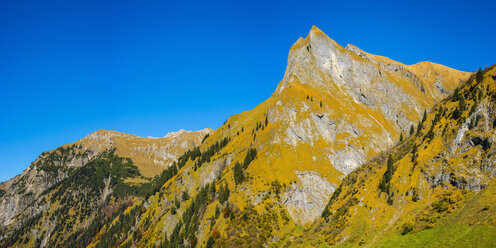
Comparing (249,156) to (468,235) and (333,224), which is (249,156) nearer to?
(333,224)

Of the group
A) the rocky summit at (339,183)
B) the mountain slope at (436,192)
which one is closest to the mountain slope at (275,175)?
the rocky summit at (339,183)

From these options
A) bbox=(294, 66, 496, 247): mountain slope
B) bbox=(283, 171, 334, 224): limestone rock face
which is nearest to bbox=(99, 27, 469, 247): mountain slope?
bbox=(283, 171, 334, 224): limestone rock face

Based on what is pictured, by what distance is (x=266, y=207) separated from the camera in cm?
12962

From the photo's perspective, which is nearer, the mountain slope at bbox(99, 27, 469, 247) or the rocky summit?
the rocky summit

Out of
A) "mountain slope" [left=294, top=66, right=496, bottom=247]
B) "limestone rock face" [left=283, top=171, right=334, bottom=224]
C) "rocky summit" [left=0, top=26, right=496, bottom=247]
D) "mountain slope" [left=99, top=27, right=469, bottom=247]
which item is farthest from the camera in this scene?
"limestone rock face" [left=283, top=171, right=334, bottom=224]

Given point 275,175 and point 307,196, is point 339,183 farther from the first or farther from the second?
point 275,175

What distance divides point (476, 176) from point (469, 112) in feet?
86.3

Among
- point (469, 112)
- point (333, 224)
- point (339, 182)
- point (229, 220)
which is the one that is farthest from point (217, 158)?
point (469, 112)

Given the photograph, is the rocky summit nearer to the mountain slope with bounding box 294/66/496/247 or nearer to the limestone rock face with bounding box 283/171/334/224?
the mountain slope with bounding box 294/66/496/247

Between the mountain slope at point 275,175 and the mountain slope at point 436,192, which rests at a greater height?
the mountain slope at point 275,175

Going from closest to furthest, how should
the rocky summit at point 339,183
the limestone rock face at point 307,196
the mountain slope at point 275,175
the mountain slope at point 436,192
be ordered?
the mountain slope at point 436,192
the rocky summit at point 339,183
the mountain slope at point 275,175
the limestone rock face at point 307,196

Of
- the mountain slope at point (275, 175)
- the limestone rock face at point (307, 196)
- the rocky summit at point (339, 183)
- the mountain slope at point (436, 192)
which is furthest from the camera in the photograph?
the limestone rock face at point (307, 196)

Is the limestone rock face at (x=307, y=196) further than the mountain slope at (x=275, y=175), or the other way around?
the limestone rock face at (x=307, y=196)

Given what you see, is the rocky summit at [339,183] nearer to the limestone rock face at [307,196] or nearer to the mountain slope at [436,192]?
the mountain slope at [436,192]
